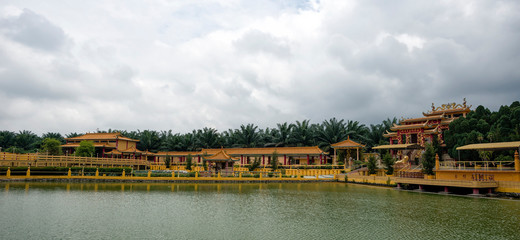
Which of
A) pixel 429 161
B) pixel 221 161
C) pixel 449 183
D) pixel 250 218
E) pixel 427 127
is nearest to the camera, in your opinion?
pixel 250 218

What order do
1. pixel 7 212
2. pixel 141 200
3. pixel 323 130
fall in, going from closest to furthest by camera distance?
pixel 7 212 → pixel 141 200 → pixel 323 130

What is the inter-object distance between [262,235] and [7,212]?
13.5 metres

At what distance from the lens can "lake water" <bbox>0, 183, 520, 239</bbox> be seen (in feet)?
47.6

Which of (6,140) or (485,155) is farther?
(6,140)

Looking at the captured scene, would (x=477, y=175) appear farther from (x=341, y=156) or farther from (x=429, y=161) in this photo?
(x=341, y=156)

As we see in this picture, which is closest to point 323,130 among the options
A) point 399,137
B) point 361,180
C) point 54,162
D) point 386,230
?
point 399,137

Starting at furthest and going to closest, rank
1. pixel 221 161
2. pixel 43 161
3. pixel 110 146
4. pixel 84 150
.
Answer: pixel 110 146, pixel 84 150, pixel 221 161, pixel 43 161

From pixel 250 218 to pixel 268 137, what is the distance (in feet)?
164

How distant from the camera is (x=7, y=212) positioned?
1773cm

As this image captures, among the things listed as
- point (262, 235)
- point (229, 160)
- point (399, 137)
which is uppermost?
point (399, 137)

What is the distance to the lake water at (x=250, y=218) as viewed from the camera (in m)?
14.5

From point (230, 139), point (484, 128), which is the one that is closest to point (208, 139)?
point (230, 139)

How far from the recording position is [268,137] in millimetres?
67812

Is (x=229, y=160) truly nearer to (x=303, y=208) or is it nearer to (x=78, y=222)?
(x=303, y=208)
